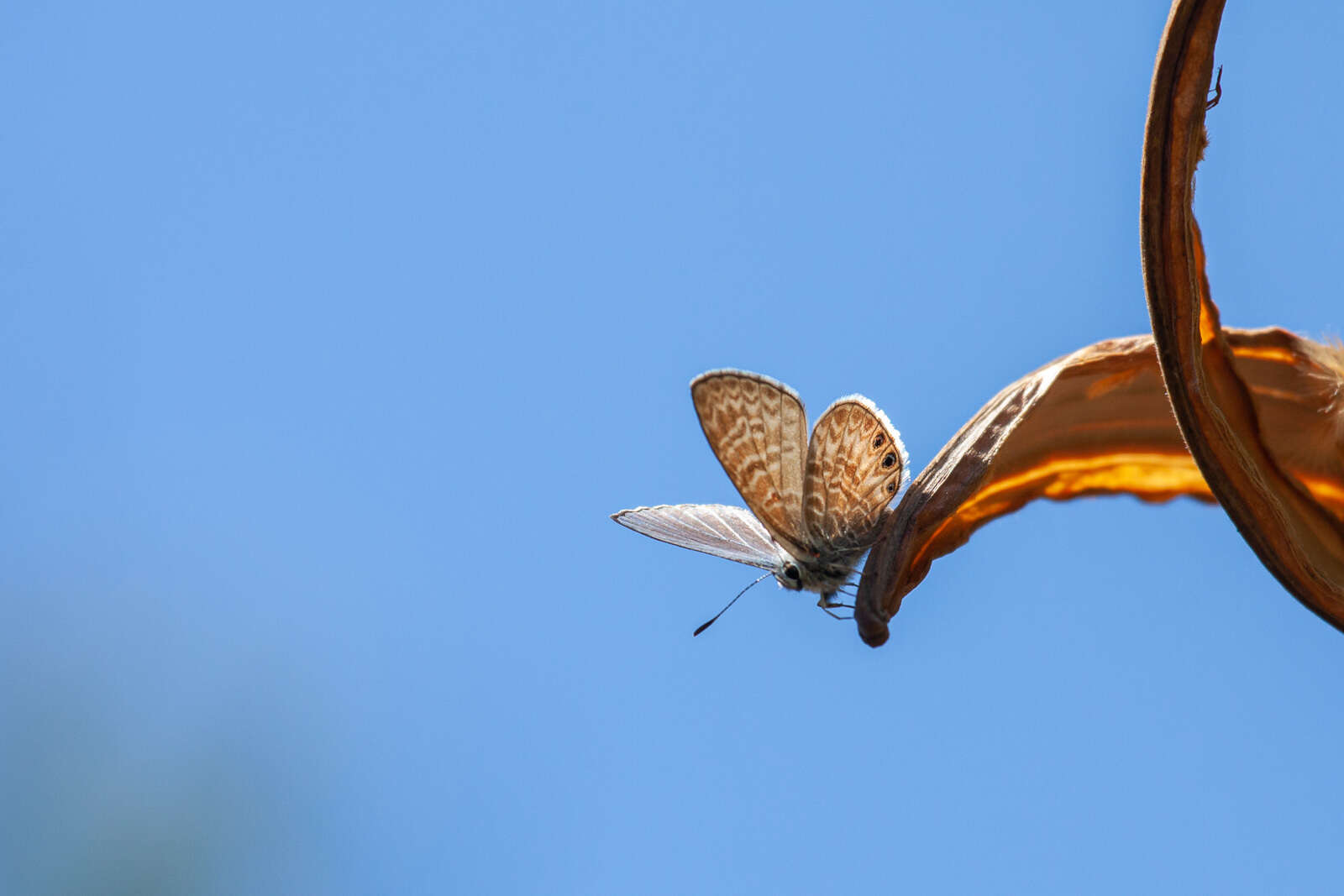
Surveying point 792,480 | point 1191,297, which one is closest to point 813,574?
point 792,480

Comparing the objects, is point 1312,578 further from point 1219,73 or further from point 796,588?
point 796,588

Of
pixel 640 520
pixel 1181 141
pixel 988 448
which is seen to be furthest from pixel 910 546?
pixel 640 520

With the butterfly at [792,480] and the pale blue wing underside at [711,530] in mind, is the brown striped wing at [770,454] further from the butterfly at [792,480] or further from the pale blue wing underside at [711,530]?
the pale blue wing underside at [711,530]

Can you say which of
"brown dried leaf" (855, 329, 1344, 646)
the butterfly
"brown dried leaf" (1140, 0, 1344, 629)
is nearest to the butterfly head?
the butterfly

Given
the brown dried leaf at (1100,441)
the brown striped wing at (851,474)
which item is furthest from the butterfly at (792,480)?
the brown dried leaf at (1100,441)

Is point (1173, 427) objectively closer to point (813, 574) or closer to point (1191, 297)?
point (1191, 297)

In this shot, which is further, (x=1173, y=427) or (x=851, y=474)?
(x=851, y=474)

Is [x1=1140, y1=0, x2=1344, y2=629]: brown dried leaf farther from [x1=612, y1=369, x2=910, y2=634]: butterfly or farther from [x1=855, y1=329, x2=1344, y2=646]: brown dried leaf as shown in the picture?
[x1=612, y1=369, x2=910, y2=634]: butterfly
